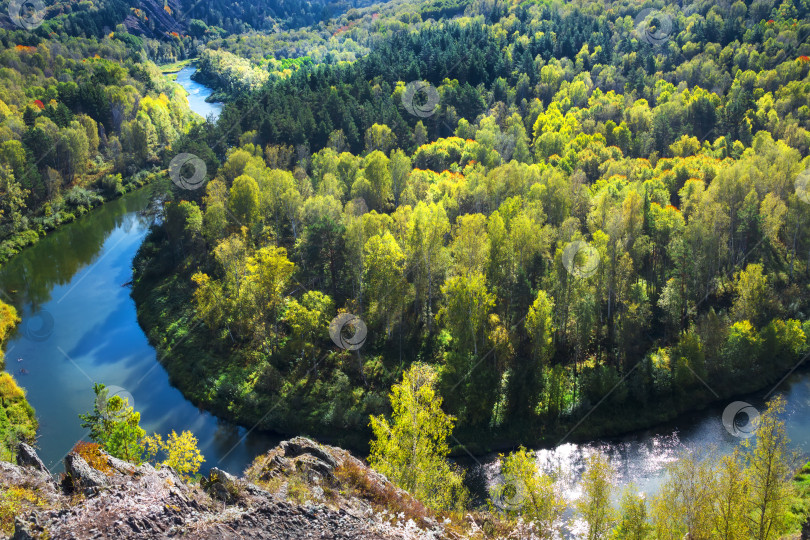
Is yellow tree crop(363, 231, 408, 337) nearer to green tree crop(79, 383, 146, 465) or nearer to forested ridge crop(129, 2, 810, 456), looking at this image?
forested ridge crop(129, 2, 810, 456)

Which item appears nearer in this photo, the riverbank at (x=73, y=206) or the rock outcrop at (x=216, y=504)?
the rock outcrop at (x=216, y=504)

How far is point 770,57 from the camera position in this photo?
106312mm

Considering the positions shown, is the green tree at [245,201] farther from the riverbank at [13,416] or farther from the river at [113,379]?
the riverbank at [13,416]

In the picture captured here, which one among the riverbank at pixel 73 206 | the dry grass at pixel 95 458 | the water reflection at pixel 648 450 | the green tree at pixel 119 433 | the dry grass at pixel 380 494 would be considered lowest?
the water reflection at pixel 648 450

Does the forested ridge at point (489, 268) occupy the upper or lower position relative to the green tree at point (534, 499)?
lower

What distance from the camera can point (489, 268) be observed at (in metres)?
51.6

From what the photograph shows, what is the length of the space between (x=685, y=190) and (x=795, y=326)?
20.9m

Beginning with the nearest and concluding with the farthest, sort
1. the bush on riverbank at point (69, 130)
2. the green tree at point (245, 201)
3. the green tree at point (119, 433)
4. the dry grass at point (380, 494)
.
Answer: the dry grass at point (380, 494)
the green tree at point (119, 433)
the green tree at point (245, 201)
the bush on riverbank at point (69, 130)

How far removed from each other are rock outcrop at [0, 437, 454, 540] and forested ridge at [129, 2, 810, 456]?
1924 cm

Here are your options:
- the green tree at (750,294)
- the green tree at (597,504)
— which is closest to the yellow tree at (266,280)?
the green tree at (597,504)

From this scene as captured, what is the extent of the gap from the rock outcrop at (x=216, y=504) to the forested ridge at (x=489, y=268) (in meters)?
19.2

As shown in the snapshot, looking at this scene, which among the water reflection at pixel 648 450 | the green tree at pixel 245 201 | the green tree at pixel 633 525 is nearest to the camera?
the green tree at pixel 633 525

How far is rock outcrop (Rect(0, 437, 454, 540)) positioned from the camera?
822 inches

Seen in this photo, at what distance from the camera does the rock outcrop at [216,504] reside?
20875mm
